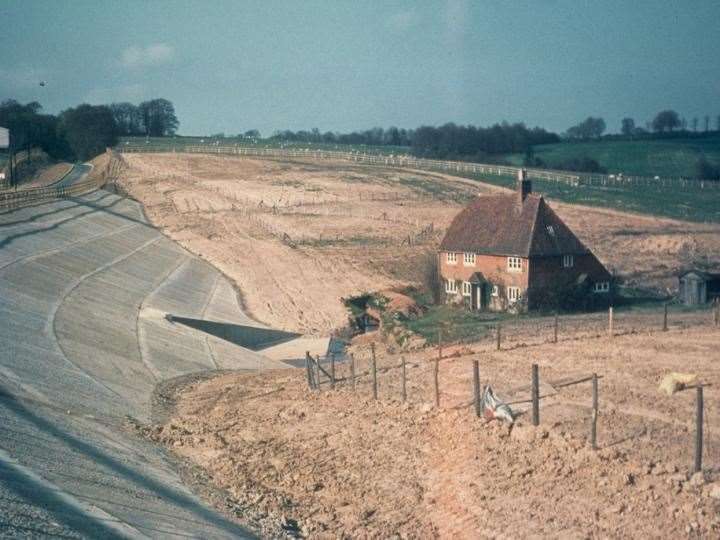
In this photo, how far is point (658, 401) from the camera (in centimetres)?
2070

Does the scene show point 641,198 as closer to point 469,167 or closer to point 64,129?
point 469,167

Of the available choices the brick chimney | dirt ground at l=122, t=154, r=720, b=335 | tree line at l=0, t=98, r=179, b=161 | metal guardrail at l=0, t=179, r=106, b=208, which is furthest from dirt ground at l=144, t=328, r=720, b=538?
tree line at l=0, t=98, r=179, b=161

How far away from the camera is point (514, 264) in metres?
42.4

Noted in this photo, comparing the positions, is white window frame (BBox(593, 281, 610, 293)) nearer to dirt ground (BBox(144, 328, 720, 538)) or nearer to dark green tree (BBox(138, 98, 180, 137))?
dirt ground (BBox(144, 328, 720, 538))

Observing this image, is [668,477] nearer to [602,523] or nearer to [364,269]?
[602,523]

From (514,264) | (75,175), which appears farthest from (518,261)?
(75,175)

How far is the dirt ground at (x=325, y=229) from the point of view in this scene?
51.5m

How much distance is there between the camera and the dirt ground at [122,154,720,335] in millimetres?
51500

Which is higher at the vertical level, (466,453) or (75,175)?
(75,175)

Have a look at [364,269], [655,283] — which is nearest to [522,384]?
[655,283]

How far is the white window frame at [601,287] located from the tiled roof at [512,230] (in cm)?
170

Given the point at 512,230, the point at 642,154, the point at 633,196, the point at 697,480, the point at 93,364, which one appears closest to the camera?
the point at 697,480

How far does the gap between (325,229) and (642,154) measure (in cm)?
6393

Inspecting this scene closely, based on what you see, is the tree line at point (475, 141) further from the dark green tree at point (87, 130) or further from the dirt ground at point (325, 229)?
the dark green tree at point (87, 130)
